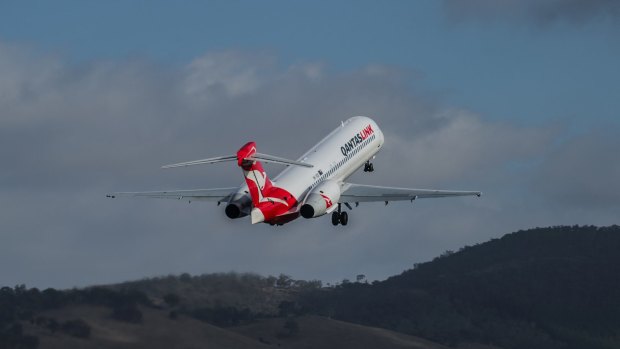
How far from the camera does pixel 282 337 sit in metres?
150

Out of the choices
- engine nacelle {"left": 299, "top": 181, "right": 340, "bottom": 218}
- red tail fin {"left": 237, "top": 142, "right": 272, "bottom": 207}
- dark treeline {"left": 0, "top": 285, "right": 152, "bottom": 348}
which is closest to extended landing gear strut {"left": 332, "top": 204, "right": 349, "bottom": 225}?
engine nacelle {"left": 299, "top": 181, "right": 340, "bottom": 218}

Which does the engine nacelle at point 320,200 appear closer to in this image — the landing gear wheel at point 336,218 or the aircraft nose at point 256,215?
the landing gear wheel at point 336,218

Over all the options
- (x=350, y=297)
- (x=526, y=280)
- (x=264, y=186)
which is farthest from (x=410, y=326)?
(x=264, y=186)

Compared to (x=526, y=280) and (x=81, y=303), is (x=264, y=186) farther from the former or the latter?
(x=526, y=280)

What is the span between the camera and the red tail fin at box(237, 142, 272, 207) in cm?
10562

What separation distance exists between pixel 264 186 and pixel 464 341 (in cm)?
6305

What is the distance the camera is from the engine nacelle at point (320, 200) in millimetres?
110750

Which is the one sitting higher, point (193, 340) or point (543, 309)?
point (543, 309)

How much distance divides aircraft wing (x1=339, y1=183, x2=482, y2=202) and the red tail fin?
419 inches

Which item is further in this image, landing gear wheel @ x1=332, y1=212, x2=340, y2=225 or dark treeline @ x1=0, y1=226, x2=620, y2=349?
dark treeline @ x1=0, y1=226, x2=620, y2=349

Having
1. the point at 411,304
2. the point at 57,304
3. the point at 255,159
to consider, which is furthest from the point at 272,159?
the point at 411,304

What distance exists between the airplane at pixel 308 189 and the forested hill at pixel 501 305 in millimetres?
39767

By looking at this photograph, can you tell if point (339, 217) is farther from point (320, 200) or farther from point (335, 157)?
point (320, 200)

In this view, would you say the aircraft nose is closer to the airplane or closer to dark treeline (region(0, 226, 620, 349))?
the airplane
